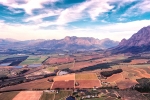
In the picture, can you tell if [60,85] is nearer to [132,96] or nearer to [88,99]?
[88,99]

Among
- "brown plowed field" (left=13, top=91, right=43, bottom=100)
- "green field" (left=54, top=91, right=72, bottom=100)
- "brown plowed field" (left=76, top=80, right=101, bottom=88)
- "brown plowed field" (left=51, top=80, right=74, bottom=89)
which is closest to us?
"green field" (left=54, top=91, right=72, bottom=100)

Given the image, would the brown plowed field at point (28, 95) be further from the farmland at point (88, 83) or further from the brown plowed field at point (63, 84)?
the farmland at point (88, 83)

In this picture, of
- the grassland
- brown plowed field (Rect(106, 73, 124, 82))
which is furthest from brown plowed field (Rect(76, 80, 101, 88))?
the grassland

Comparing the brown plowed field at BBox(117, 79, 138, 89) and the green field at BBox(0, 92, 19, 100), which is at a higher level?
the brown plowed field at BBox(117, 79, 138, 89)

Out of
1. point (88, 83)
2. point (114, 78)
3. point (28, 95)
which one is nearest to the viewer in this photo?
point (28, 95)

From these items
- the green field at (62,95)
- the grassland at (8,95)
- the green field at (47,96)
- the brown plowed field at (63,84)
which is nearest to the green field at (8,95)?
the grassland at (8,95)

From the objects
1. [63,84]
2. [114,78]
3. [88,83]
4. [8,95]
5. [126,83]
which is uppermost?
[114,78]

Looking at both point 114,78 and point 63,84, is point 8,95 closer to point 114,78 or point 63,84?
point 63,84

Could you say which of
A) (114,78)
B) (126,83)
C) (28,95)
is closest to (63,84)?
(28,95)

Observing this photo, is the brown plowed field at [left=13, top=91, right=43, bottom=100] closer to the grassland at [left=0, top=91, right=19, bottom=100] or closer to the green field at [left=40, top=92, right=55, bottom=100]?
the green field at [left=40, top=92, right=55, bottom=100]
